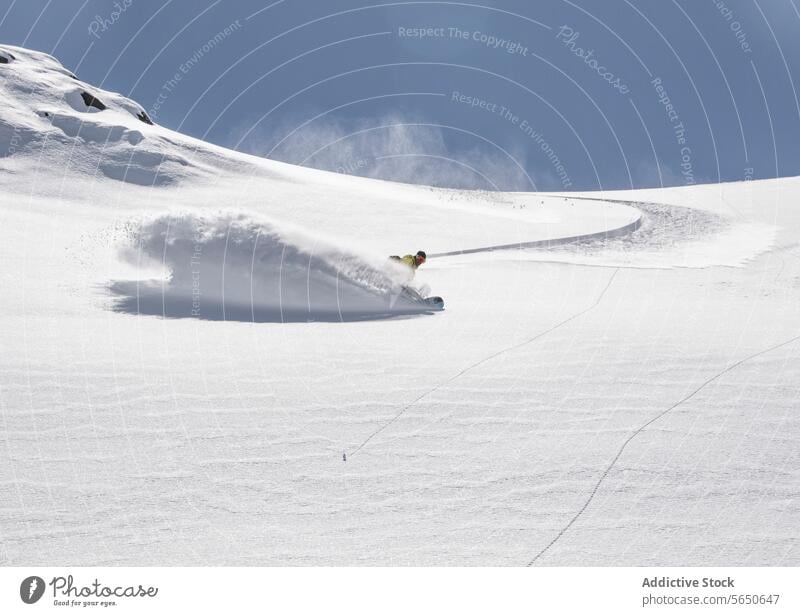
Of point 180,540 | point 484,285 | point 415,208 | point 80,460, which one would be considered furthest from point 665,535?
point 415,208

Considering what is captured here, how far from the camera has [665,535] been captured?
5293 mm

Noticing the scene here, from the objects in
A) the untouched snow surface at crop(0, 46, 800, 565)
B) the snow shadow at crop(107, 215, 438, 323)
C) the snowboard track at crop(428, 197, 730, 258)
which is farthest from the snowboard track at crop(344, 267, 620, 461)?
the snowboard track at crop(428, 197, 730, 258)

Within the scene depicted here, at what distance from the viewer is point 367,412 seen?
741cm

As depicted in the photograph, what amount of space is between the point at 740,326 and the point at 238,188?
102ft

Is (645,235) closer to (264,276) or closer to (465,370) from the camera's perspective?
(264,276)

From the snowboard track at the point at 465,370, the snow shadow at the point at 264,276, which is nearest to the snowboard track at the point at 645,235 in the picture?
the snow shadow at the point at 264,276

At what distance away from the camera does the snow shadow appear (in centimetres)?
1307

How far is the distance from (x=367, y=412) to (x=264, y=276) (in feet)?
20.4

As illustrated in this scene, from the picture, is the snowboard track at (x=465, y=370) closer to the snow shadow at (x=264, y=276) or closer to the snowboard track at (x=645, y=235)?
the snow shadow at (x=264, y=276)

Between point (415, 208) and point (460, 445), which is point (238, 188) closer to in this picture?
point (415, 208)

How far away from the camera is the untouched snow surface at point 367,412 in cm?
529

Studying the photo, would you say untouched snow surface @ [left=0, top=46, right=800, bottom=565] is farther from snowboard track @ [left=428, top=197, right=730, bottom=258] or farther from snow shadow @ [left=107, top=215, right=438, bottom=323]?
snowboard track @ [left=428, top=197, right=730, bottom=258]

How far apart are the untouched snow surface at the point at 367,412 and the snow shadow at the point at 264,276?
40 mm

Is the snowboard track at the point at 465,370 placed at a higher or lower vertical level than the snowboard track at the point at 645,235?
lower
